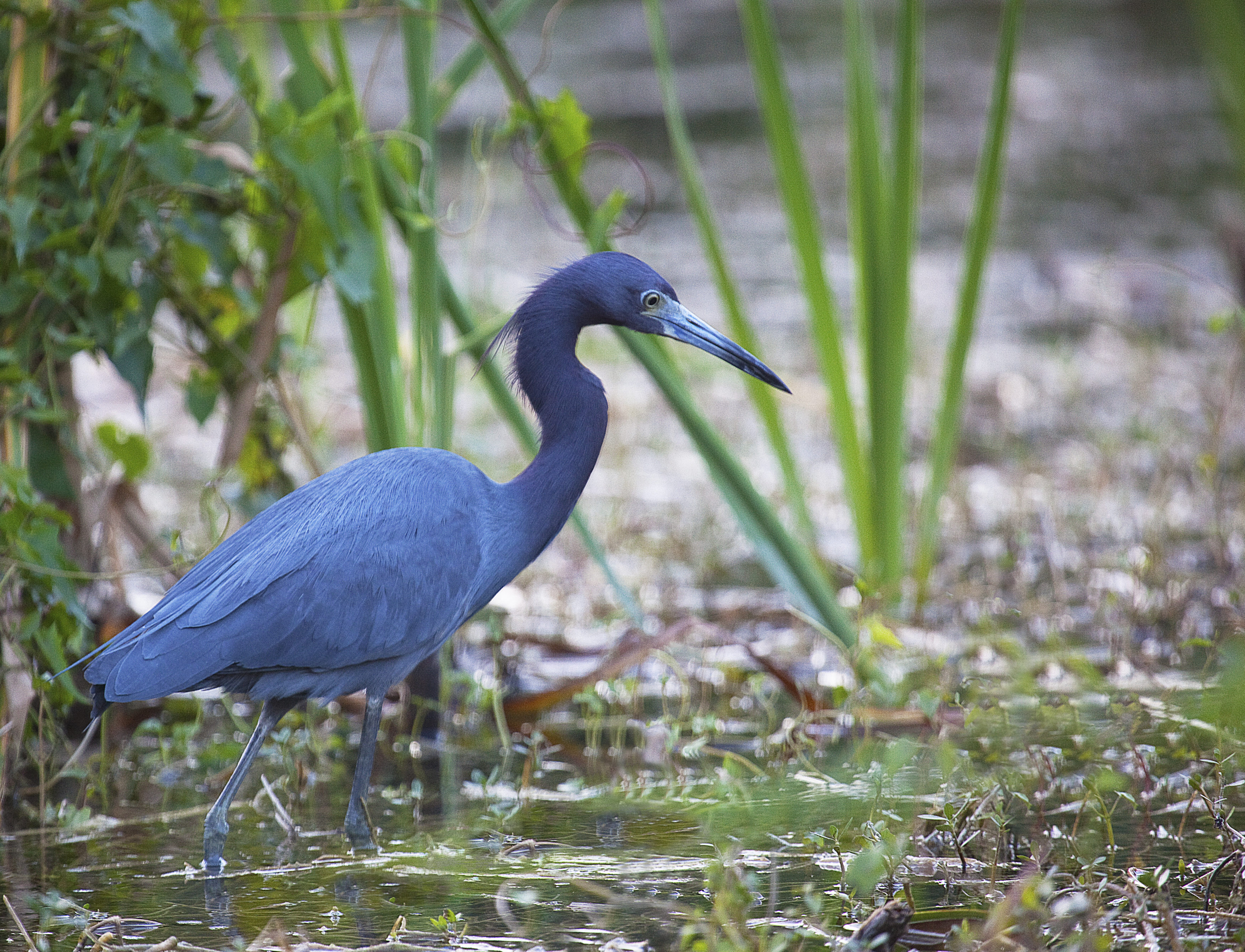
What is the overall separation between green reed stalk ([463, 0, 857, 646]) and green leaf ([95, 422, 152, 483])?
1383 mm

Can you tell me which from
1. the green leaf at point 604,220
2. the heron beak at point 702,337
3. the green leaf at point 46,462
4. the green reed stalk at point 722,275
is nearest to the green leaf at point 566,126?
the green leaf at point 604,220

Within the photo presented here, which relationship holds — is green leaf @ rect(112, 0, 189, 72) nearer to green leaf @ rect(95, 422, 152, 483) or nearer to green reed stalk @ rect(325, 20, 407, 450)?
green reed stalk @ rect(325, 20, 407, 450)

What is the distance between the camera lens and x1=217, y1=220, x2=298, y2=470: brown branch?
163 inches

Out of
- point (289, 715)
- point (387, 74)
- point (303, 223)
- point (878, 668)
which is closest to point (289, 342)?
point (303, 223)

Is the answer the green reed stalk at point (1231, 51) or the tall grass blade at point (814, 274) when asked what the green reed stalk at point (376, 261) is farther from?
the green reed stalk at point (1231, 51)

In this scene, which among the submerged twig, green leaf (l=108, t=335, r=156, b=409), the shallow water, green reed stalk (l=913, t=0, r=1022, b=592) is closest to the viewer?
the submerged twig

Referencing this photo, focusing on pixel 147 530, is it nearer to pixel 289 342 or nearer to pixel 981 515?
pixel 289 342

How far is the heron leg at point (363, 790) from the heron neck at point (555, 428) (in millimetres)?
583

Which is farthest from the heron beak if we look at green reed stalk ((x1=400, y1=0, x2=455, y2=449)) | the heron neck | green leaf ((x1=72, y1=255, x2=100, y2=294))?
green leaf ((x1=72, y1=255, x2=100, y2=294))

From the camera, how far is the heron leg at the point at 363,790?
3389 millimetres

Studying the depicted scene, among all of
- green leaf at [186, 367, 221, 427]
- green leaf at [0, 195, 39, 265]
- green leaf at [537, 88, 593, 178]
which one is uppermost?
green leaf at [537, 88, 593, 178]

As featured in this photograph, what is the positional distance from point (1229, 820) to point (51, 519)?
2989 mm

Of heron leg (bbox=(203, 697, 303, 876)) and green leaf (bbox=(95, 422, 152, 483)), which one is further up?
green leaf (bbox=(95, 422, 152, 483))

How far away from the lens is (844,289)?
30.1 ft
